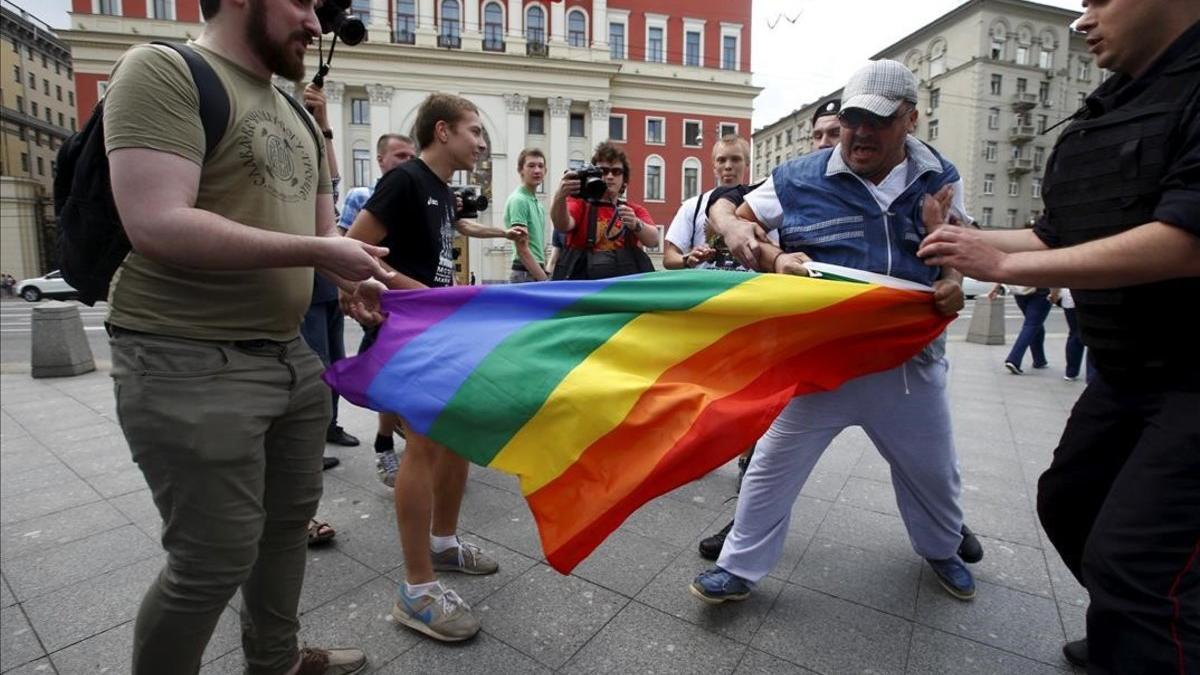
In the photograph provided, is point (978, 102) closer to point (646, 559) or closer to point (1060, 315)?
point (1060, 315)

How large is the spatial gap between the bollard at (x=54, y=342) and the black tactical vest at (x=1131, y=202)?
32.1ft

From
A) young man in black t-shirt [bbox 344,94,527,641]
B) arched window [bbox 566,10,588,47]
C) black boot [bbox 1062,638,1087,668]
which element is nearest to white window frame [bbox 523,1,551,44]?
arched window [bbox 566,10,588,47]

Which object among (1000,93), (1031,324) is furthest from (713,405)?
(1000,93)

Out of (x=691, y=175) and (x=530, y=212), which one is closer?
(x=530, y=212)

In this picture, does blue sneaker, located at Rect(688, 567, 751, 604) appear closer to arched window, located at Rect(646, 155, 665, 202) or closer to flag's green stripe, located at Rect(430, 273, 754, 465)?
flag's green stripe, located at Rect(430, 273, 754, 465)

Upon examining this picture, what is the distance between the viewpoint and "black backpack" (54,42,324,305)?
156cm

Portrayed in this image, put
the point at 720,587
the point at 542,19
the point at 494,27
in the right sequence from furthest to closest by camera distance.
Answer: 1. the point at 542,19
2. the point at 494,27
3. the point at 720,587

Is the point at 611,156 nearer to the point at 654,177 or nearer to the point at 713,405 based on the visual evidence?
the point at 713,405

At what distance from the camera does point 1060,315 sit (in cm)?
1828

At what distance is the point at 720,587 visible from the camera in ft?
8.35

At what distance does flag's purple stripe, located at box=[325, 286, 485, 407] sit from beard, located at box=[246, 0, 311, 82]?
0.84m

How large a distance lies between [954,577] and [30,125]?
219 feet

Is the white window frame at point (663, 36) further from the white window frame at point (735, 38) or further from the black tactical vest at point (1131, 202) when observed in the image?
the black tactical vest at point (1131, 202)

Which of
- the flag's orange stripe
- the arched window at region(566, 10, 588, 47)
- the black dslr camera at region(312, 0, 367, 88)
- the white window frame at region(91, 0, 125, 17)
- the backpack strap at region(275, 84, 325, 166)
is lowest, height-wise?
the flag's orange stripe
